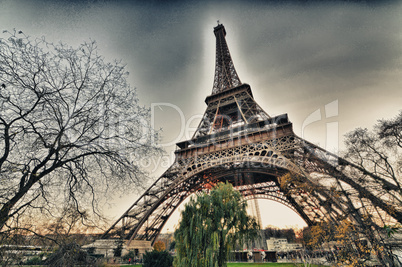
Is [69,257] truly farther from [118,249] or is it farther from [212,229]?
[118,249]

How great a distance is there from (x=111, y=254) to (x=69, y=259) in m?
15.1

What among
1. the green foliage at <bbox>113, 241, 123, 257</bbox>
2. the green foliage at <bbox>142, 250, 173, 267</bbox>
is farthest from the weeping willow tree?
the green foliage at <bbox>113, 241, 123, 257</bbox>

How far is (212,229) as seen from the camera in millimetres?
8320

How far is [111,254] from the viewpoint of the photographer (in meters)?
15.6

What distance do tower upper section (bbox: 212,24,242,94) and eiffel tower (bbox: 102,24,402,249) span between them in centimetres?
334

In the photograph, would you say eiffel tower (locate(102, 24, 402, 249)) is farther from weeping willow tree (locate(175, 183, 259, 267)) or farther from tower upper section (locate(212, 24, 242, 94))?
weeping willow tree (locate(175, 183, 259, 267))

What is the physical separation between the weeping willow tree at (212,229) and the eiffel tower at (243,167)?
4.73m

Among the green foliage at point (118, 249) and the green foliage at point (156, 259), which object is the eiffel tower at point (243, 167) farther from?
the green foliage at point (156, 259)

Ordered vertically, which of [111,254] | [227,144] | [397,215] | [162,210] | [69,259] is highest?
[227,144]

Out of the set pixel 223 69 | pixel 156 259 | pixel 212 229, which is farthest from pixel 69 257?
pixel 223 69

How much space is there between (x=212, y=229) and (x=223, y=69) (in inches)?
1186

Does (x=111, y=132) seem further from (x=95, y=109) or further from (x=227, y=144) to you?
(x=227, y=144)

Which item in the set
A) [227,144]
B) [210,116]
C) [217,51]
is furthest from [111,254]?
[217,51]

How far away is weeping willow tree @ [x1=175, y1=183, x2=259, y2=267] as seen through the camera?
785 centimetres
